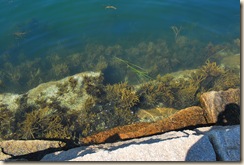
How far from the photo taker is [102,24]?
923 centimetres

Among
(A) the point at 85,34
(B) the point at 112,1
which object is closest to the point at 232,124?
(A) the point at 85,34

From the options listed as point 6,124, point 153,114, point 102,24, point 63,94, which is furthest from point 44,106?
point 102,24

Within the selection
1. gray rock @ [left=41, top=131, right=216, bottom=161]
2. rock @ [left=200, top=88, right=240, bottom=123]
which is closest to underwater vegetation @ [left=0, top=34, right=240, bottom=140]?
rock @ [left=200, top=88, right=240, bottom=123]

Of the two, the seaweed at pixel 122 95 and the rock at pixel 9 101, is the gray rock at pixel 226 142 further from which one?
the rock at pixel 9 101

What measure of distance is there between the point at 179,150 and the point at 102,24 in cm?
594

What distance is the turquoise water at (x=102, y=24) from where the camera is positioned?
8.70 metres

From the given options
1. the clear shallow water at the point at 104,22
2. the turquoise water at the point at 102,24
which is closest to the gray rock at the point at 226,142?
the turquoise water at the point at 102,24

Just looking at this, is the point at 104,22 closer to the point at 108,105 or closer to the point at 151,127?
the point at 108,105

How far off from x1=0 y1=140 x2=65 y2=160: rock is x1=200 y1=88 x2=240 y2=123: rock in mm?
2784

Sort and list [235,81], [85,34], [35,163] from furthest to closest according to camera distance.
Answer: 1. [85,34]
2. [235,81]
3. [35,163]

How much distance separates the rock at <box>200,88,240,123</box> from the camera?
5441 millimetres

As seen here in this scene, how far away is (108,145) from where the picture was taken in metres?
4.84

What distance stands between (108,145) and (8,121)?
237 cm

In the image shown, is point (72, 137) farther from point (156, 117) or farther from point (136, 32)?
point (136, 32)
